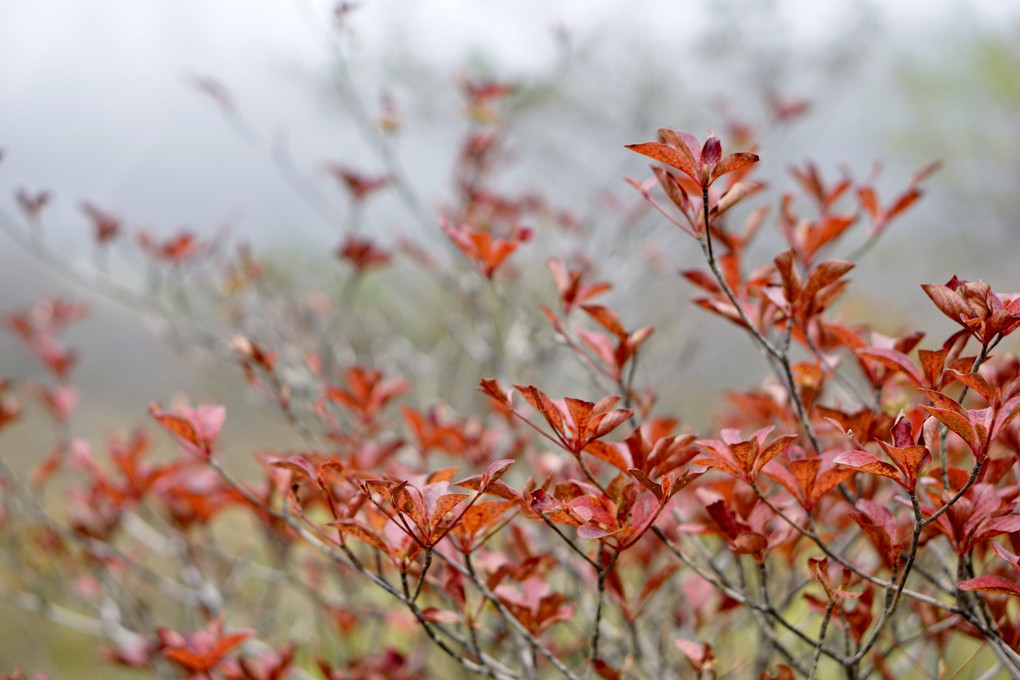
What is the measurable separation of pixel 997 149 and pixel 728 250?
7294 mm

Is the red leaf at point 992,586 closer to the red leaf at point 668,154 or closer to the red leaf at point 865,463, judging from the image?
the red leaf at point 865,463

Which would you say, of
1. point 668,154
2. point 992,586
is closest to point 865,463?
point 992,586

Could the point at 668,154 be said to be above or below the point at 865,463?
above

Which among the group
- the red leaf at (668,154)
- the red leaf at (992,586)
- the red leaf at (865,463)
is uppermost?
the red leaf at (668,154)

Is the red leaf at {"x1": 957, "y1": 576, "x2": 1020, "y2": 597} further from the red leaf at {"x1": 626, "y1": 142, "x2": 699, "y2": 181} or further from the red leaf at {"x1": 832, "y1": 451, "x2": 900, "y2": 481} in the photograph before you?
the red leaf at {"x1": 626, "y1": 142, "x2": 699, "y2": 181}

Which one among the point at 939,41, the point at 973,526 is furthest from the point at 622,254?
the point at 939,41

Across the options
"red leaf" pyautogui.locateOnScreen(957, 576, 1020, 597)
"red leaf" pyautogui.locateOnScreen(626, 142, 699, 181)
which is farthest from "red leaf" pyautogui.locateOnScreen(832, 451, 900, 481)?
"red leaf" pyautogui.locateOnScreen(626, 142, 699, 181)

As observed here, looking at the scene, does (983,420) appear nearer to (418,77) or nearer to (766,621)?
(766,621)

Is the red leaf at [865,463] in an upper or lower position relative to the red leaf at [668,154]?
lower

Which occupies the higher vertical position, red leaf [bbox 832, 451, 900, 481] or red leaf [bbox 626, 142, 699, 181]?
red leaf [bbox 626, 142, 699, 181]

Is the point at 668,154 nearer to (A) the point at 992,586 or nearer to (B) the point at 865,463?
(B) the point at 865,463

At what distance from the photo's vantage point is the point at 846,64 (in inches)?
123

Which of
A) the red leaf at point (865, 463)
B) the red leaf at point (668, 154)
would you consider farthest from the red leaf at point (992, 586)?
the red leaf at point (668, 154)

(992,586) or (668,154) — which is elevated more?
(668,154)
